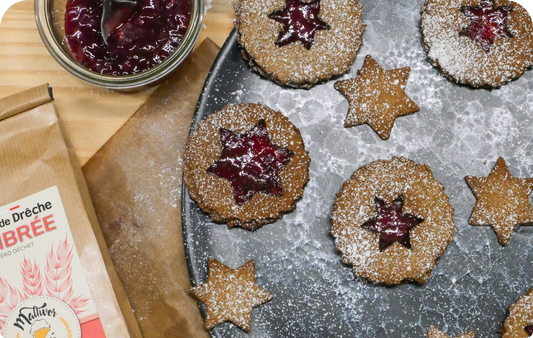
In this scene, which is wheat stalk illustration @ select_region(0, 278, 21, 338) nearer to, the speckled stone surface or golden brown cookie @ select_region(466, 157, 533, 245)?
the speckled stone surface

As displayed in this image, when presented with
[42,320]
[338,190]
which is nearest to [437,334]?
[338,190]

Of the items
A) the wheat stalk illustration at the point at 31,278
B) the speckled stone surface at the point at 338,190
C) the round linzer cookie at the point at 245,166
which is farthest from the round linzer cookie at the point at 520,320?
the wheat stalk illustration at the point at 31,278

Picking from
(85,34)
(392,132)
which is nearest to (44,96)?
(85,34)

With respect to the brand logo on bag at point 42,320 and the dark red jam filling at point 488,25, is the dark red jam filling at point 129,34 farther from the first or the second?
the dark red jam filling at point 488,25

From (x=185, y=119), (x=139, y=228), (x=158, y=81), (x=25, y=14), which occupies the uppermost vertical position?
(x=25, y=14)

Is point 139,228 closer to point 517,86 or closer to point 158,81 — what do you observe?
point 158,81
